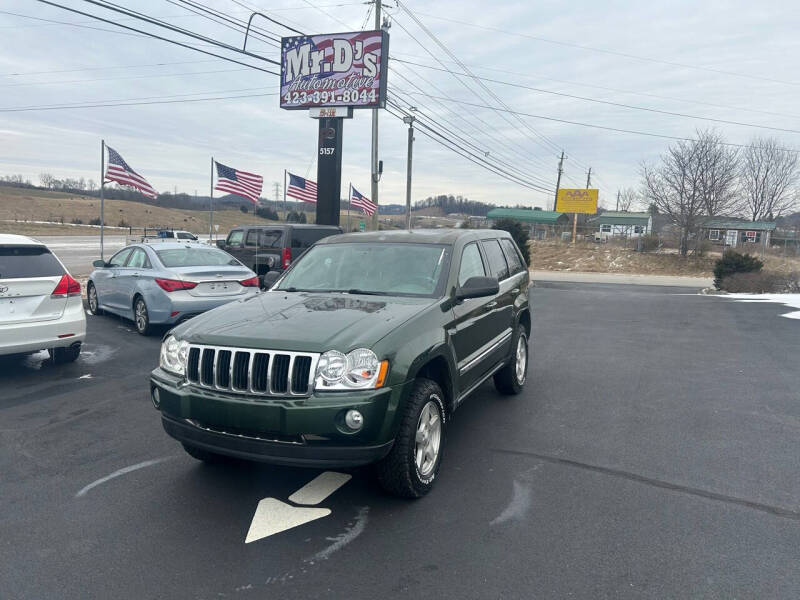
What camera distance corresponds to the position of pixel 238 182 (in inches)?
1075

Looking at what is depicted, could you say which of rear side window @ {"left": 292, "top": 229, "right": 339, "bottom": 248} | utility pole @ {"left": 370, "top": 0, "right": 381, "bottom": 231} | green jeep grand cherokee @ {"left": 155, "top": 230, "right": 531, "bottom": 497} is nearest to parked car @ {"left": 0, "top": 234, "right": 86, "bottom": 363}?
green jeep grand cherokee @ {"left": 155, "top": 230, "right": 531, "bottom": 497}

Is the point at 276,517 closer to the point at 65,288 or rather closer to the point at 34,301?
the point at 34,301

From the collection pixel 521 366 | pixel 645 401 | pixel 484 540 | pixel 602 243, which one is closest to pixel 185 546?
pixel 484 540

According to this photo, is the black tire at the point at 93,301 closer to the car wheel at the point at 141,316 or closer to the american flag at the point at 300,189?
the car wheel at the point at 141,316

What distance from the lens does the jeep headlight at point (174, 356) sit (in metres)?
4.05

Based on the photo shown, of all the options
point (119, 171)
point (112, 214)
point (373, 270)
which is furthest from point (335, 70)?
point (112, 214)

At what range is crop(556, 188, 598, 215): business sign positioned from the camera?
54656 millimetres

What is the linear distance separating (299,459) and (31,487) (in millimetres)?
2084

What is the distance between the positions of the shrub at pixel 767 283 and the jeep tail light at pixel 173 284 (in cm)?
1921

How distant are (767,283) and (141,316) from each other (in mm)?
20108

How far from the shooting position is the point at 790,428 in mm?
5598

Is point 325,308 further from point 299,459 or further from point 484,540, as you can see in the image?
point 484,540

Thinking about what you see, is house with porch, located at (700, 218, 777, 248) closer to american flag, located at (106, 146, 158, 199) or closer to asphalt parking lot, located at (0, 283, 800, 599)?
american flag, located at (106, 146, 158, 199)

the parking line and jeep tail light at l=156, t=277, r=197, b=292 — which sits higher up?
jeep tail light at l=156, t=277, r=197, b=292
